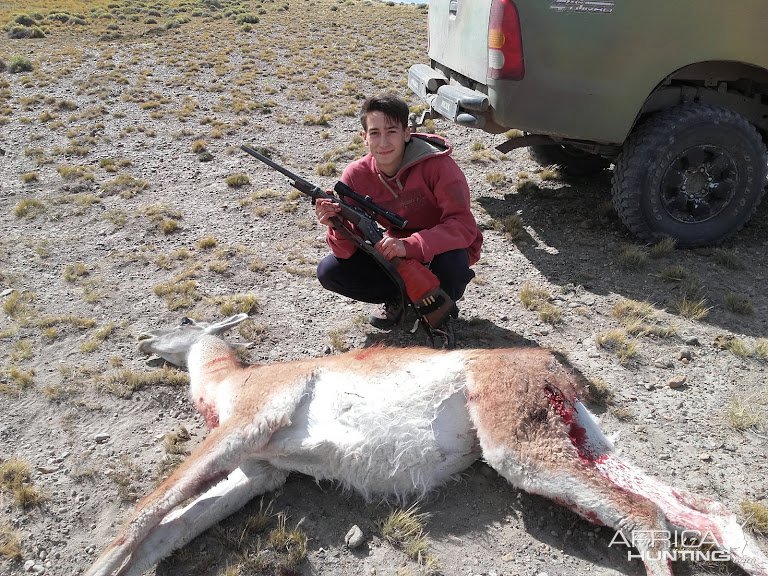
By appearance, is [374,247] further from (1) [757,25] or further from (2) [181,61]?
(2) [181,61]

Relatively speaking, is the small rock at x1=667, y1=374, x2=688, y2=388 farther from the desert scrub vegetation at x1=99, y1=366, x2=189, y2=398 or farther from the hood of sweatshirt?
the desert scrub vegetation at x1=99, y1=366, x2=189, y2=398

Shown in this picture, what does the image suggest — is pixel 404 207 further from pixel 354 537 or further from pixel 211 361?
pixel 354 537

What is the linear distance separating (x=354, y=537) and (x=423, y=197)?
242 cm

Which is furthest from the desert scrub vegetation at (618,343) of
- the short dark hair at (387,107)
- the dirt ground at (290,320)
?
the short dark hair at (387,107)

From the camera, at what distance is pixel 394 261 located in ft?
12.9

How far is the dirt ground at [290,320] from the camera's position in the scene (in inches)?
114

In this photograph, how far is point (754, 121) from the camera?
18.7ft

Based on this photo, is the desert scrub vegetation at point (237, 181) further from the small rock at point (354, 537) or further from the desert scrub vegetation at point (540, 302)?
the small rock at point (354, 537)

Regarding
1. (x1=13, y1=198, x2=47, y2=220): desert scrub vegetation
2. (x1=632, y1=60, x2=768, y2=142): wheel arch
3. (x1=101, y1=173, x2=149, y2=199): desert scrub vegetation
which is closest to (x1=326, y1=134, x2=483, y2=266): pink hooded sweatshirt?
(x1=632, y1=60, x2=768, y2=142): wheel arch

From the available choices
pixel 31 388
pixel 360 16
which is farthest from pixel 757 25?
pixel 360 16

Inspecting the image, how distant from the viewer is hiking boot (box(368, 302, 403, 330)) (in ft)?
15.5

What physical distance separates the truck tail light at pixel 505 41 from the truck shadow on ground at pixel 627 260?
1.79 meters

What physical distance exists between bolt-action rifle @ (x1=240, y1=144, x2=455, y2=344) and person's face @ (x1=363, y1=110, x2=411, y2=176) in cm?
33

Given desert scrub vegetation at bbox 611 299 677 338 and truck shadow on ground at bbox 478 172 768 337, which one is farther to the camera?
truck shadow on ground at bbox 478 172 768 337
